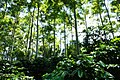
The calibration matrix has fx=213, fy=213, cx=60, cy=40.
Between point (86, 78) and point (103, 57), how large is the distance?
2.57ft

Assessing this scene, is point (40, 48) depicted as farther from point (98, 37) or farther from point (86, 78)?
point (86, 78)

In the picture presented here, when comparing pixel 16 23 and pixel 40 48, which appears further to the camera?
pixel 40 48

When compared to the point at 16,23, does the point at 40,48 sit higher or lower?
lower

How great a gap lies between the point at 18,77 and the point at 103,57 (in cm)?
138

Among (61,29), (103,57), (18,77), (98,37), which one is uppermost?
(61,29)

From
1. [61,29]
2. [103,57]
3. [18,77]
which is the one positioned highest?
[61,29]

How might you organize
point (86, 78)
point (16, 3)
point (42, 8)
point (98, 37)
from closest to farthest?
point (86, 78) → point (98, 37) → point (16, 3) → point (42, 8)

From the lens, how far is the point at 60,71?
2695 millimetres

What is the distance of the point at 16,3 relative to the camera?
2516 centimetres

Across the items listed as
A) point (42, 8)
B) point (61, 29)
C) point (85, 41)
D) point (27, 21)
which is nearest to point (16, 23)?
point (27, 21)

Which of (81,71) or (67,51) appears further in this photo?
(67,51)

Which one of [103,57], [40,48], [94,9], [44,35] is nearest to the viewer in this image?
[103,57]

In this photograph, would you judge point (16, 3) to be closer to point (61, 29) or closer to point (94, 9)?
point (94, 9)

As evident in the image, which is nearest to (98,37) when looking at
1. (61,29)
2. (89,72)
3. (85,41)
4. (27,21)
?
(85,41)
